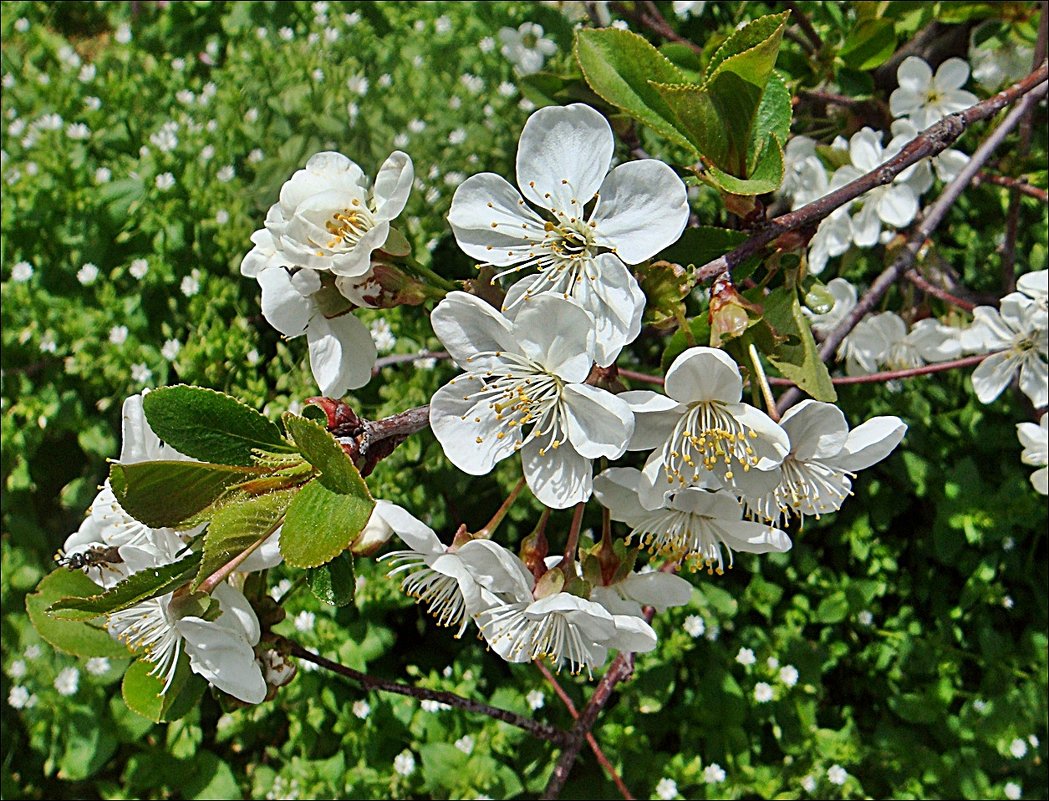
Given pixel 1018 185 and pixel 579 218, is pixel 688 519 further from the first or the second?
pixel 1018 185

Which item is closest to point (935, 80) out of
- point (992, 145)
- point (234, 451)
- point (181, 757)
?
point (992, 145)

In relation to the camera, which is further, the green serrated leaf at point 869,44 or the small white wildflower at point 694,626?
the small white wildflower at point 694,626

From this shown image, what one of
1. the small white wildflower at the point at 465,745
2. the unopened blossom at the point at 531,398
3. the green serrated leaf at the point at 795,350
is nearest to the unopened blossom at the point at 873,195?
the green serrated leaf at the point at 795,350

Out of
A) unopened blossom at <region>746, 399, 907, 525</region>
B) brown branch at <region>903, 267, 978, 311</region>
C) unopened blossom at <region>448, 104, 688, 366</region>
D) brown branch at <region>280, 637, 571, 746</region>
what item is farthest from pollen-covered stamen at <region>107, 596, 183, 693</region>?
brown branch at <region>903, 267, 978, 311</region>

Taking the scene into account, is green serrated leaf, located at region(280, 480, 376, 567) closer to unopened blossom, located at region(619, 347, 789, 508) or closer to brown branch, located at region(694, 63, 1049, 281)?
unopened blossom, located at region(619, 347, 789, 508)

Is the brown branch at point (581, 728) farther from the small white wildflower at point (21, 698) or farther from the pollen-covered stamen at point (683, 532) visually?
the small white wildflower at point (21, 698)

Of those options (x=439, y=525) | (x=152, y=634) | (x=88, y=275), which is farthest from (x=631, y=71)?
(x=88, y=275)
